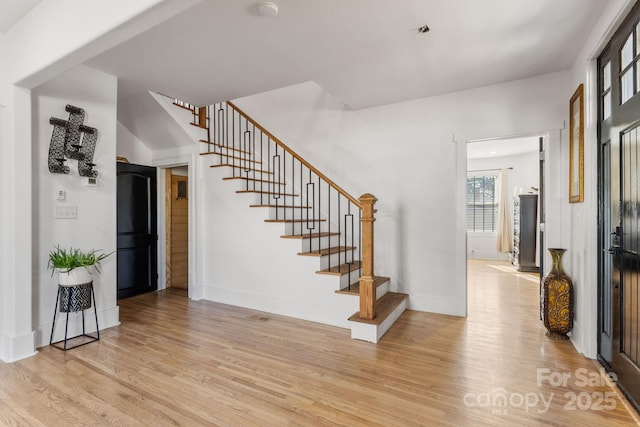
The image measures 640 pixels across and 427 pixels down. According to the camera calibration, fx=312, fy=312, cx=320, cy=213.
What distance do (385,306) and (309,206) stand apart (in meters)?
1.91

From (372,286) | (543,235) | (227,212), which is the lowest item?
(372,286)

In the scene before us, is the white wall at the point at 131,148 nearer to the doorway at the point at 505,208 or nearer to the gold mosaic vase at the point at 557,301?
the gold mosaic vase at the point at 557,301

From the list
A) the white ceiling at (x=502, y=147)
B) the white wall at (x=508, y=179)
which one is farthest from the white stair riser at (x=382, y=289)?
the white wall at (x=508, y=179)

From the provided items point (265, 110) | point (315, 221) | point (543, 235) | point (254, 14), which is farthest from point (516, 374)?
point (265, 110)

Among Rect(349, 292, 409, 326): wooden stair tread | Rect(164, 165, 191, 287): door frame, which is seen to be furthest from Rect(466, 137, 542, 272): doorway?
Rect(164, 165, 191, 287): door frame

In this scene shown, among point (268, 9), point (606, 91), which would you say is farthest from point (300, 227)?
point (606, 91)

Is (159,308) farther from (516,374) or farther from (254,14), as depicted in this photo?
(516,374)

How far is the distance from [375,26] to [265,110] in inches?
119

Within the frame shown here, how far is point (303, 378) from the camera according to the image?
2283 millimetres

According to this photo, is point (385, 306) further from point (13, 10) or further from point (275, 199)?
point (13, 10)

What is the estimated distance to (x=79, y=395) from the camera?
2.08 metres

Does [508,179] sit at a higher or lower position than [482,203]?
higher

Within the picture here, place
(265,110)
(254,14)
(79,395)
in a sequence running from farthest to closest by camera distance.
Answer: (265,110) → (254,14) → (79,395)

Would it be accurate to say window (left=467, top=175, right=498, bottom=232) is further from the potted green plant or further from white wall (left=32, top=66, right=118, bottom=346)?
the potted green plant
